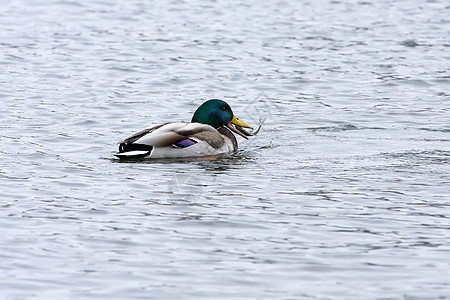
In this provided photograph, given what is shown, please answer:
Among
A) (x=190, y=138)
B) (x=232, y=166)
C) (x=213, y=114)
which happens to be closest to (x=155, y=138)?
(x=190, y=138)

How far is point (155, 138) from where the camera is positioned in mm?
10945

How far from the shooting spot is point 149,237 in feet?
25.1

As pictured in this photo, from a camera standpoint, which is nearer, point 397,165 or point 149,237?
point 149,237

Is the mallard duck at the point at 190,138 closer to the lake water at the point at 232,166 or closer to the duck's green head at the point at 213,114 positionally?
the duck's green head at the point at 213,114

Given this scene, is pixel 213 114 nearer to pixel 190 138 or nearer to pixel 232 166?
pixel 190 138

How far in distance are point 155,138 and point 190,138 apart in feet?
1.72

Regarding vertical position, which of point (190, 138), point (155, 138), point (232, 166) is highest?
point (155, 138)

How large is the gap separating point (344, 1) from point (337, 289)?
20578mm

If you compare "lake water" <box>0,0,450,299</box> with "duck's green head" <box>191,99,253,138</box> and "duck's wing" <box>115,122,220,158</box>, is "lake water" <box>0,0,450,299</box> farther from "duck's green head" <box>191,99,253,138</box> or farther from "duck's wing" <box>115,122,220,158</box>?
"duck's green head" <box>191,99,253,138</box>

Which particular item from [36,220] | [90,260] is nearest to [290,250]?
[90,260]

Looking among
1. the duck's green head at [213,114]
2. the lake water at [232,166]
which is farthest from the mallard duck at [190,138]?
the lake water at [232,166]

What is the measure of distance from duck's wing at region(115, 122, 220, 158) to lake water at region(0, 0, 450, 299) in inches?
7.0

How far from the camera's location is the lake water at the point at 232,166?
6.86 meters

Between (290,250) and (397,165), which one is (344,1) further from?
(290,250)
